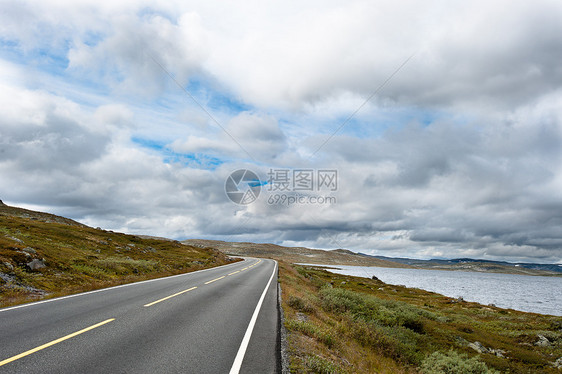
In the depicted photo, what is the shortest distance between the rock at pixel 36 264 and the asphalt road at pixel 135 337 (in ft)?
31.2

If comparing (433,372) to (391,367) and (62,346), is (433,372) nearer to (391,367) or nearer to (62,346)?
(391,367)

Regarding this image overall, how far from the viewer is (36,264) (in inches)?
794

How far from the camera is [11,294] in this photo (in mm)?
13703

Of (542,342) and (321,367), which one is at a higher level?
(321,367)

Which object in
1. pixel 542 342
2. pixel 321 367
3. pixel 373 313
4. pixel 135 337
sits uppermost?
pixel 135 337

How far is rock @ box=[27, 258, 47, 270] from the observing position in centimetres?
1961

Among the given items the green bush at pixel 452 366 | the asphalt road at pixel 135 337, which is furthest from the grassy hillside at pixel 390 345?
the asphalt road at pixel 135 337

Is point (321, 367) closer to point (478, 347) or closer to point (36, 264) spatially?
point (478, 347)

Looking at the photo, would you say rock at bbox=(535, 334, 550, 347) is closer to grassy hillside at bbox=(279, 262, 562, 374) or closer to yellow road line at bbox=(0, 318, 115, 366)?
grassy hillside at bbox=(279, 262, 562, 374)

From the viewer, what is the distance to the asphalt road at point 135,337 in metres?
6.09

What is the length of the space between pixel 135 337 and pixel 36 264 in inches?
697

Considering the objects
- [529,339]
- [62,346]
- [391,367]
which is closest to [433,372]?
[391,367]

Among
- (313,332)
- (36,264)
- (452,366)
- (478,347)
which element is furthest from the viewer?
(36,264)

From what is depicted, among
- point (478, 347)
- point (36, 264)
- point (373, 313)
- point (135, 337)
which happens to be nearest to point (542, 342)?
point (478, 347)
